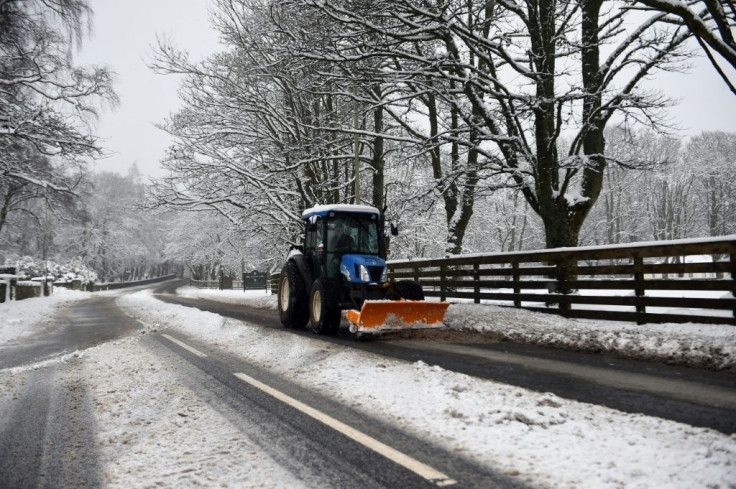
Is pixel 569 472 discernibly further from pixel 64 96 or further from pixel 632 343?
pixel 64 96

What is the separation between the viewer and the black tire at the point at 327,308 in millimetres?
8375

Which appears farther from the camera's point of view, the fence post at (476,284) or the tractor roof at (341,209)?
the fence post at (476,284)

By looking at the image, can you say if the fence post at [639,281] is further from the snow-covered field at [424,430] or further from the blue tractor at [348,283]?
the blue tractor at [348,283]

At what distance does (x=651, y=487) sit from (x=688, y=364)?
4.05m

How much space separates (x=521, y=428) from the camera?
3.44 meters

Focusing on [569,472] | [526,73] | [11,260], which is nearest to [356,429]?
[569,472]

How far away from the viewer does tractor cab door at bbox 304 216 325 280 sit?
9.11 metres

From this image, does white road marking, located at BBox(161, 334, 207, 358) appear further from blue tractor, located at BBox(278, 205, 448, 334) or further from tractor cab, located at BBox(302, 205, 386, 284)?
tractor cab, located at BBox(302, 205, 386, 284)

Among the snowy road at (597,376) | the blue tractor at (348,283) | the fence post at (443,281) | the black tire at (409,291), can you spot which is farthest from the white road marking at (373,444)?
the fence post at (443,281)

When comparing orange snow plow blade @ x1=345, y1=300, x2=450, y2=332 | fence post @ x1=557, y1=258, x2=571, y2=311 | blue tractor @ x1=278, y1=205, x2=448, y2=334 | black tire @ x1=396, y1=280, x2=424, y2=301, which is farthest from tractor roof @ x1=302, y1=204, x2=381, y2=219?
fence post @ x1=557, y1=258, x2=571, y2=311

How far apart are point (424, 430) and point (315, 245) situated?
250 inches

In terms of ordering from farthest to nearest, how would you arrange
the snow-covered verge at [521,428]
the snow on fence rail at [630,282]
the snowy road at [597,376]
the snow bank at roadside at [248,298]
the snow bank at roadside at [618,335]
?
the snow bank at roadside at [248,298] → the snow on fence rail at [630,282] → the snow bank at roadside at [618,335] → the snowy road at [597,376] → the snow-covered verge at [521,428]

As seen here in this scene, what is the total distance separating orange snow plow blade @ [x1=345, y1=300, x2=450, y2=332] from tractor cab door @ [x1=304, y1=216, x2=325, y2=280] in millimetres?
1643

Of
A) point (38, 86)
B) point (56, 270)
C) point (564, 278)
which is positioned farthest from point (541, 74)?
point (56, 270)
